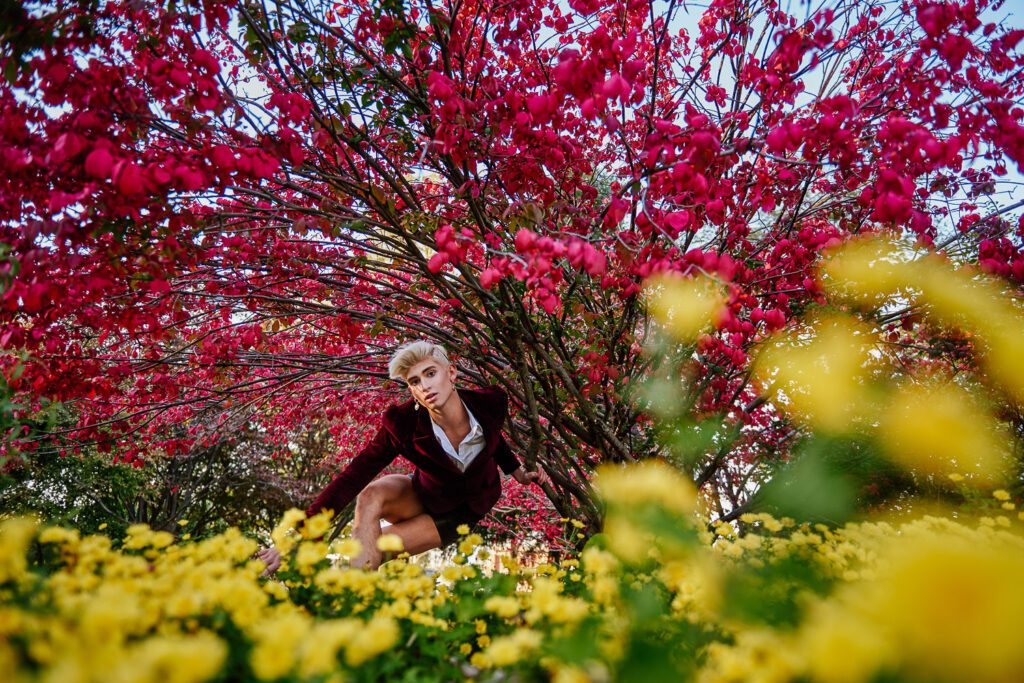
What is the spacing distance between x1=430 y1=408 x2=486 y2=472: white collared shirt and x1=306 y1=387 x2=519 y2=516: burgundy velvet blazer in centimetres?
2

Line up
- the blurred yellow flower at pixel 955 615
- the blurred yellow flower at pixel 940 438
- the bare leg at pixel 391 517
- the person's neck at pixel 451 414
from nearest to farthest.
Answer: the blurred yellow flower at pixel 955 615
the blurred yellow flower at pixel 940 438
the bare leg at pixel 391 517
the person's neck at pixel 451 414

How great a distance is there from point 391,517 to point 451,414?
64 cm

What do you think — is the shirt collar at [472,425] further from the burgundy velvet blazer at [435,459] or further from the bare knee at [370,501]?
the bare knee at [370,501]

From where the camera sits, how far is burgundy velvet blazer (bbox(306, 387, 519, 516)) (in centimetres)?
285

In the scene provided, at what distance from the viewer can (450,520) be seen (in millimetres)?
3039

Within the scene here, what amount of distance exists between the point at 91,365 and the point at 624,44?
3.70 meters

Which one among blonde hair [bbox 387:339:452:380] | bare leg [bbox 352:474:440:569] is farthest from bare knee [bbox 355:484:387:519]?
blonde hair [bbox 387:339:452:380]

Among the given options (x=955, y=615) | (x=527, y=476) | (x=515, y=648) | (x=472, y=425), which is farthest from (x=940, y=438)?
(x=515, y=648)

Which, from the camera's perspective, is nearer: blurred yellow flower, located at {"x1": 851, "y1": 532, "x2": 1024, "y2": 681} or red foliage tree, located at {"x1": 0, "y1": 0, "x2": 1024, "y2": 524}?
blurred yellow flower, located at {"x1": 851, "y1": 532, "x2": 1024, "y2": 681}

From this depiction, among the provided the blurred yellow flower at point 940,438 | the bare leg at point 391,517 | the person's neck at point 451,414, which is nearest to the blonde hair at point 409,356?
the person's neck at point 451,414

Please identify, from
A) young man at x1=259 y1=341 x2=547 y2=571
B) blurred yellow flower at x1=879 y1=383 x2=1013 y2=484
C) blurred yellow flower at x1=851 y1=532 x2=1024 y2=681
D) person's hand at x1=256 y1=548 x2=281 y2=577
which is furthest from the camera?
young man at x1=259 y1=341 x2=547 y2=571

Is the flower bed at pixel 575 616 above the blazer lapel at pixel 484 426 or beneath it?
beneath

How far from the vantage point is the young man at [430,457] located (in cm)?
280

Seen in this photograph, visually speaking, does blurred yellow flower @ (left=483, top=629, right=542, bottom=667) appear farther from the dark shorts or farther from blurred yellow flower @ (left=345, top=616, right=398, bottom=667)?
the dark shorts
